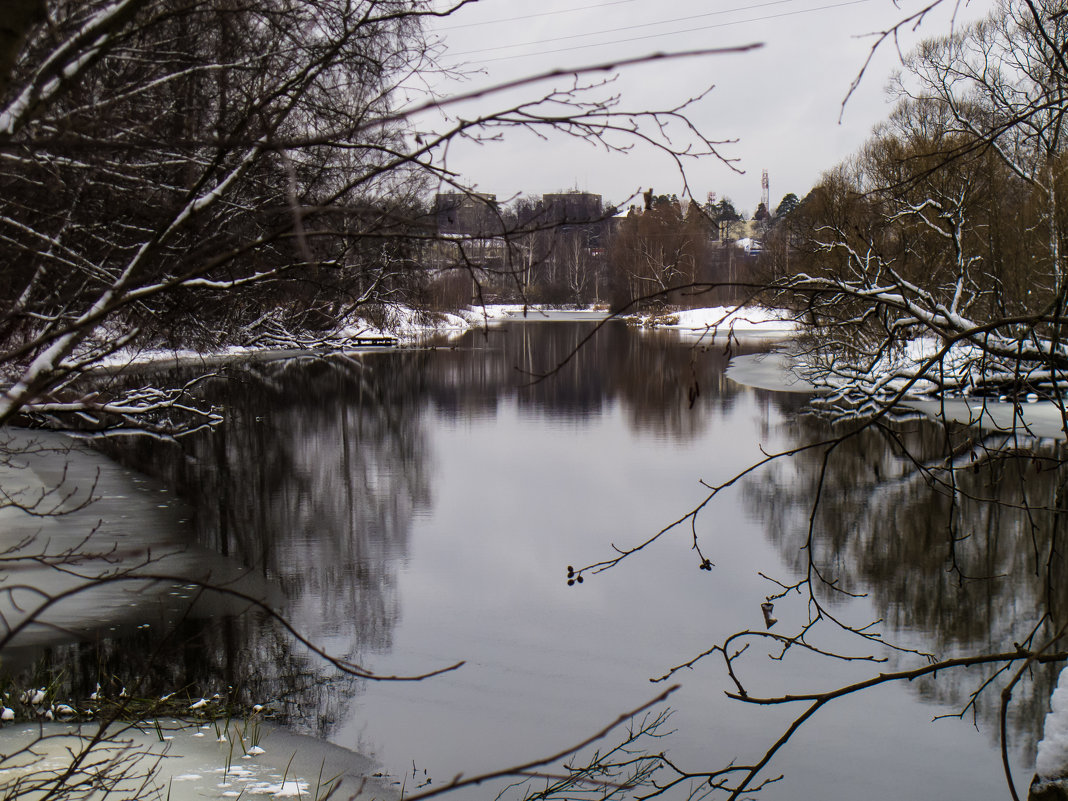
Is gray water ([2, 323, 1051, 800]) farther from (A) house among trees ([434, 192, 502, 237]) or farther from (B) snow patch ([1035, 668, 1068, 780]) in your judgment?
(B) snow patch ([1035, 668, 1068, 780])

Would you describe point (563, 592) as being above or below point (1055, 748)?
below

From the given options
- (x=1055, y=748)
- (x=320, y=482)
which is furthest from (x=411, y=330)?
(x=1055, y=748)

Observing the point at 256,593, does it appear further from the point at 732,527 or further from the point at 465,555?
the point at 732,527

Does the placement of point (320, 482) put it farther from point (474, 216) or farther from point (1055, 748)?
point (1055, 748)

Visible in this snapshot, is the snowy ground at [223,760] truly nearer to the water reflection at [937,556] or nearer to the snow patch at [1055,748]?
the water reflection at [937,556]

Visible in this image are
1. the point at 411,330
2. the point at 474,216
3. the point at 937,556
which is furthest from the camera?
the point at 411,330

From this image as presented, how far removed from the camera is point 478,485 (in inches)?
543

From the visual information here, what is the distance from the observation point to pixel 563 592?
9.37m

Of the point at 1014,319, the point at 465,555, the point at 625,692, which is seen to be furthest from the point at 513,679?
the point at 1014,319

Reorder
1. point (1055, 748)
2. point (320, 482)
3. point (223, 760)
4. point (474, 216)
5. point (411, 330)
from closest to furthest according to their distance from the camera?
point (474, 216) < point (1055, 748) < point (223, 760) < point (320, 482) < point (411, 330)

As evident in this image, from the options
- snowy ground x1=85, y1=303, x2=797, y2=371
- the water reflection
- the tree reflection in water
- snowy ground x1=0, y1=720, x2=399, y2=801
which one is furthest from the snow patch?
snowy ground x1=85, y1=303, x2=797, y2=371

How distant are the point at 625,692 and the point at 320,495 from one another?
6.91 m

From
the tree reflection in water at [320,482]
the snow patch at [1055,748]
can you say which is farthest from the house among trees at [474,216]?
the snow patch at [1055,748]

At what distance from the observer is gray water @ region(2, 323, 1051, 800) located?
6.34 meters
